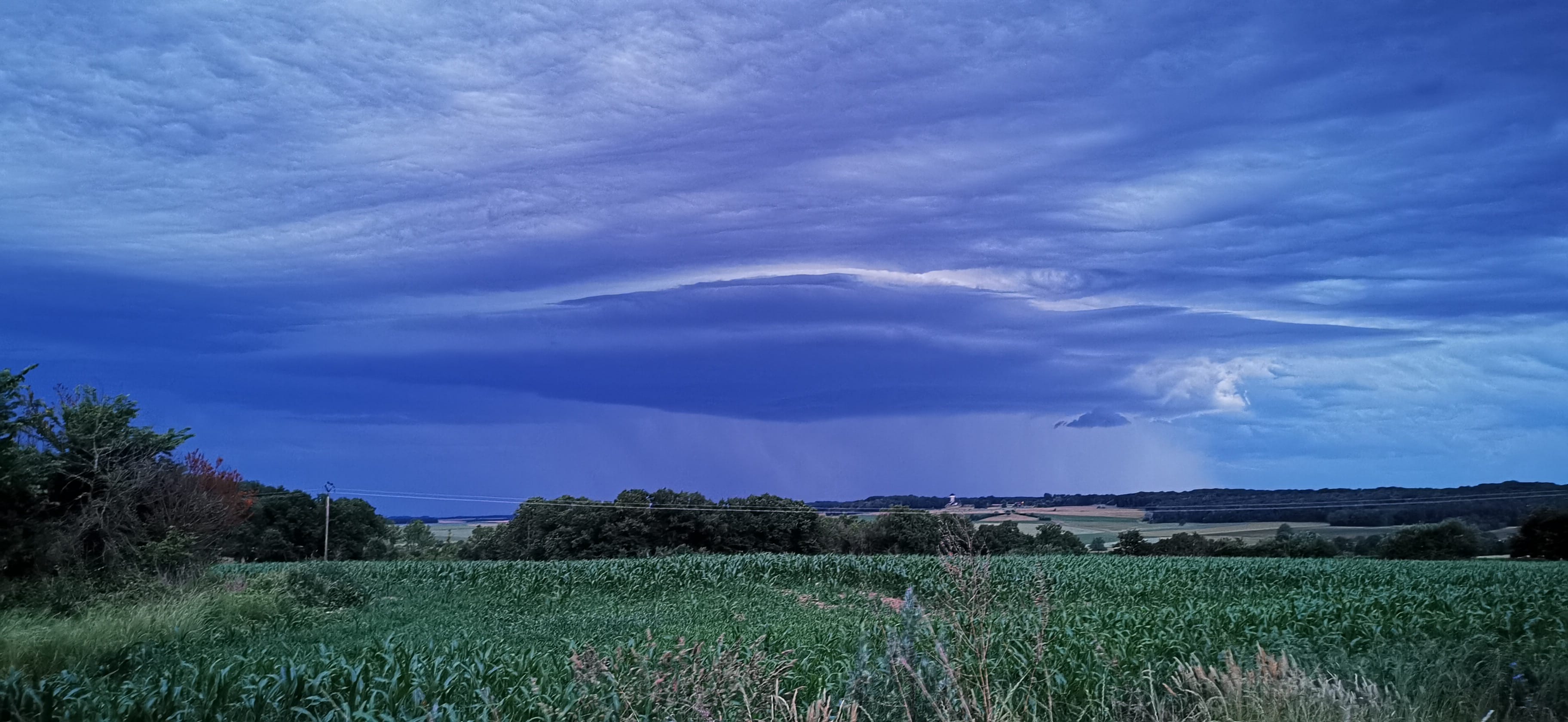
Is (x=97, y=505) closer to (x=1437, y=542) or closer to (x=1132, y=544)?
(x=1132, y=544)

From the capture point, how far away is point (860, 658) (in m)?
4.42

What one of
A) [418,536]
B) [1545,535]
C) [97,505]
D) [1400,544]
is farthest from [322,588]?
[1545,535]

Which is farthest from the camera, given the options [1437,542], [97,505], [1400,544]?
[1400,544]

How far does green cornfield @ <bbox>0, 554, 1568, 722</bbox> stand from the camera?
480 cm

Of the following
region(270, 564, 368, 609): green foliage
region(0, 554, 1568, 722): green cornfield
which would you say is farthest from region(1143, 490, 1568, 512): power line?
region(270, 564, 368, 609): green foliage

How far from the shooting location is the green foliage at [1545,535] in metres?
26.3

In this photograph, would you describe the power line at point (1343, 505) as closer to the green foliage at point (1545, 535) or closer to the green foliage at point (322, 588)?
the green foliage at point (1545, 535)

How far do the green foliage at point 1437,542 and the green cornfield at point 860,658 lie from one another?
463 inches

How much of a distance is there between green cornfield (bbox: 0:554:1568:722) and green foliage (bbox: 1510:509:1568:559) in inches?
479

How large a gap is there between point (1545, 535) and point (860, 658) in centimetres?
3104

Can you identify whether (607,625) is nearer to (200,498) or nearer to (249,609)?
(249,609)

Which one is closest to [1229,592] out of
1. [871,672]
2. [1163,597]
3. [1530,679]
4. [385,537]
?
[1163,597]

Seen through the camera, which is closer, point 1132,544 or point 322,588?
point 322,588

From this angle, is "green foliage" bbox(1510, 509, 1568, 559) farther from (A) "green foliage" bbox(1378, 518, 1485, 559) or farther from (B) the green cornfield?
(B) the green cornfield
